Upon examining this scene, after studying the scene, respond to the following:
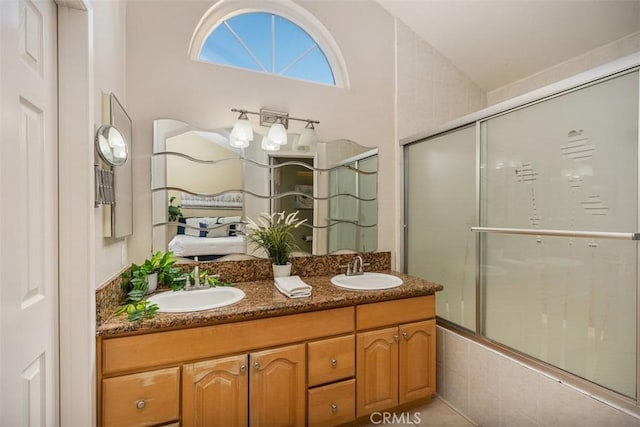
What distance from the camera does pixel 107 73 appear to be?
1.38 meters

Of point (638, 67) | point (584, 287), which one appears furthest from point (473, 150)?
point (584, 287)

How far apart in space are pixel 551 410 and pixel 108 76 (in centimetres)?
262

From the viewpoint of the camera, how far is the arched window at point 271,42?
6.54ft

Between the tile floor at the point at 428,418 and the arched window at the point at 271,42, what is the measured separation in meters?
2.27

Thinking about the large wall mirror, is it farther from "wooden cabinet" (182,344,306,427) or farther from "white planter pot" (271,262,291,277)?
"wooden cabinet" (182,344,306,427)

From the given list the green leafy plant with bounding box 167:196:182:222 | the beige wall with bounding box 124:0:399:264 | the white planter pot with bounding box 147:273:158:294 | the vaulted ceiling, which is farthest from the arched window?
the white planter pot with bounding box 147:273:158:294

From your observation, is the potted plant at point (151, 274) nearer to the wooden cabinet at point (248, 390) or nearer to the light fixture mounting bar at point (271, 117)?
the wooden cabinet at point (248, 390)

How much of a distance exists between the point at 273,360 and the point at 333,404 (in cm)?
44

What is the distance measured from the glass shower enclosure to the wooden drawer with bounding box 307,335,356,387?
876 mm

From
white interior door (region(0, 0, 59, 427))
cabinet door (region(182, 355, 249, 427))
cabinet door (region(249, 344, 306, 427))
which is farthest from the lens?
cabinet door (region(249, 344, 306, 427))

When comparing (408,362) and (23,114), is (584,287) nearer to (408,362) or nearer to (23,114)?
(408,362)

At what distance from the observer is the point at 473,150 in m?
1.99

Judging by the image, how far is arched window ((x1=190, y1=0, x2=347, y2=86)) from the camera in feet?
6.54

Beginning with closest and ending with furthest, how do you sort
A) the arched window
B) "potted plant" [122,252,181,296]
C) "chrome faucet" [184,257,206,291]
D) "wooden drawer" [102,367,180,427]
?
"wooden drawer" [102,367,180,427]
"potted plant" [122,252,181,296]
"chrome faucet" [184,257,206,291]
the arched window
